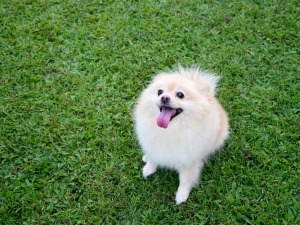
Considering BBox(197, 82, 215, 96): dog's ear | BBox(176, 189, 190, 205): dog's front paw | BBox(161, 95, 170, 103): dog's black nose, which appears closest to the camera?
BBox(161, 95, 170, 103): dog's black nose

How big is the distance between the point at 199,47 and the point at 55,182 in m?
1.89

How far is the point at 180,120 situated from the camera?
2047 mm

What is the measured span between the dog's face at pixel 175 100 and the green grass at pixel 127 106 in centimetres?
74

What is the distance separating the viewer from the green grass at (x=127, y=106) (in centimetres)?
245

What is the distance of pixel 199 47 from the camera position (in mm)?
3441

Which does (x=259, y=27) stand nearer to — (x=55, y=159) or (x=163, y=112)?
(x=163, y=112)

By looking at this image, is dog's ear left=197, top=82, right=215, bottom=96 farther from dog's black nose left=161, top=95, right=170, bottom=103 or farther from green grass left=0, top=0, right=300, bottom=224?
green grass left=0, top=0, right=300, bottom=224

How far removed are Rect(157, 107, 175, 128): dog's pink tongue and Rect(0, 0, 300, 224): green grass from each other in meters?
0.73

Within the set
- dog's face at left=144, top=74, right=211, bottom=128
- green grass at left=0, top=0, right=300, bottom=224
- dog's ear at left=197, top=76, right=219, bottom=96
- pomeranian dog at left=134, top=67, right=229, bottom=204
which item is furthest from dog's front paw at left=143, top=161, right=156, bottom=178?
dog's ear at left=197, top=76, right=219, bottom=96

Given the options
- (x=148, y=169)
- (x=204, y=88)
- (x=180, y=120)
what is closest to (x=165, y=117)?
(x=180, y=120)

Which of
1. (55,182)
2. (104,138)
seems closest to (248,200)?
(104,138)

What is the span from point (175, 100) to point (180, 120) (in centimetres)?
15

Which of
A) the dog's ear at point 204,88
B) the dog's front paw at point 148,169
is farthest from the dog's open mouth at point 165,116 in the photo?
the dog's front paw at point 148,169

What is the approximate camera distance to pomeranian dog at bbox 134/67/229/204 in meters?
2.00
